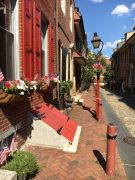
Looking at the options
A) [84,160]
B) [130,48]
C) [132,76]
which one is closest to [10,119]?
[84,160]

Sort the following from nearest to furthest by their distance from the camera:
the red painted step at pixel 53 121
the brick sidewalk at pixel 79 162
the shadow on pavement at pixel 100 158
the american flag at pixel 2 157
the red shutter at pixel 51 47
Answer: the american flag at pixel 2 157 < the brick sidewalk at pixel 79 162 < the shadow on pavement at pixel 100 158 < the red painted step at pixel 53 121 < the red shutter at pixel 51 47

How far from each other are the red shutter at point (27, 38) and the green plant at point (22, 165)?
2.02 meters

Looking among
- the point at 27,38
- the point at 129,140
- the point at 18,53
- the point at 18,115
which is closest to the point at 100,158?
the point at 18,115

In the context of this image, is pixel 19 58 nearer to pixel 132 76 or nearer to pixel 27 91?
pixel 27 91

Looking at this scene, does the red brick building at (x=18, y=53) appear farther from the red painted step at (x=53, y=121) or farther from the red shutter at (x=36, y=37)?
the red painted step at (x=53, y=121)

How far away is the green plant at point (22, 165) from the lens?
4.50m

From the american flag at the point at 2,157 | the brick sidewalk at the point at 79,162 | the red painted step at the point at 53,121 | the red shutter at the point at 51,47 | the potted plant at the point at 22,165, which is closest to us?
Answer: the potted plant at the point at 22,165

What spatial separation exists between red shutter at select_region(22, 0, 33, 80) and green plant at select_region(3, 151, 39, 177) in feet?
6.63

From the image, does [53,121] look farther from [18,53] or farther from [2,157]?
[2,157]

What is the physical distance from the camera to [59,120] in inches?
293

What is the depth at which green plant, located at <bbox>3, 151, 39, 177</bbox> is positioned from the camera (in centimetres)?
450

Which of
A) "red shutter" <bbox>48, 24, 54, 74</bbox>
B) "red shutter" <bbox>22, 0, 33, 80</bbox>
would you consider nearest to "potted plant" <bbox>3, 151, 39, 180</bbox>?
"red shutter" <bbox>22, 0, 33, 80</bbox>

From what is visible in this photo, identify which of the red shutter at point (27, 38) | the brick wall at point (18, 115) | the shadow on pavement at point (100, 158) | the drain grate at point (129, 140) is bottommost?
the drain grate at point (129, 140)

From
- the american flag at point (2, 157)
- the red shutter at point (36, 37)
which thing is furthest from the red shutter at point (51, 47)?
the american flag at point (2, 157)
